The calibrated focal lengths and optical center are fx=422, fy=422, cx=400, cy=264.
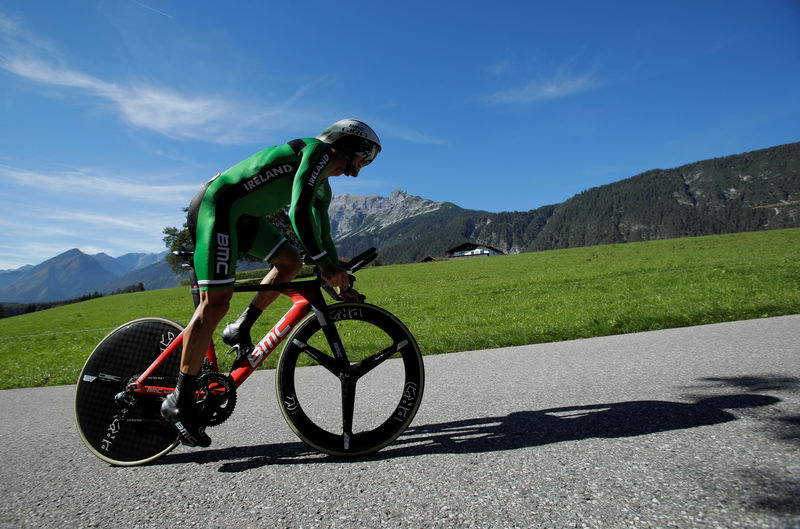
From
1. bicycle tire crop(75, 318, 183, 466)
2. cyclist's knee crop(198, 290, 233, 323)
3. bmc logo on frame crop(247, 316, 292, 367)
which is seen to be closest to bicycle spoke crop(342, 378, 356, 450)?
bmc logo on frame crop(247, 316, 292, 367)

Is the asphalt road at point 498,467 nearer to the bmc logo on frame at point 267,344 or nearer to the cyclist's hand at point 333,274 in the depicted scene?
the bmc logo on frame at point 267,344

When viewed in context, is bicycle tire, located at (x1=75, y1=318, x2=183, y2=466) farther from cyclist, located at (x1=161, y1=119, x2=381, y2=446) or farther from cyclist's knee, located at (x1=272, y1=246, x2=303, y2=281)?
cyclist's knee, located at (x1=272, y1=246, x2=303, y2=281)

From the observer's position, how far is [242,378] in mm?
2926

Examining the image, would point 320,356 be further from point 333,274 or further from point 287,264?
point 287,264

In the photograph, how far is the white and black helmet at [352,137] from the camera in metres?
2.95

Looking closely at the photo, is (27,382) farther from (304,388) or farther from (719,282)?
(719,282)

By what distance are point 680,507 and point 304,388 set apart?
3420 mm

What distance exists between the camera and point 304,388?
443 cm

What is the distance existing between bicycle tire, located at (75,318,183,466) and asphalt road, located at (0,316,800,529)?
0.14m

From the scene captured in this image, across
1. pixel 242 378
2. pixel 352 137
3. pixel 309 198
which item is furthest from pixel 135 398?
pixel 352 137

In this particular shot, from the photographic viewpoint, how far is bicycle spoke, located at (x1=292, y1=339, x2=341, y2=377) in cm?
290

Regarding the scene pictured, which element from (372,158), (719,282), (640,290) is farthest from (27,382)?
(719,282)

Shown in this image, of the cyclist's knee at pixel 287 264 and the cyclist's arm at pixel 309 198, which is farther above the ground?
the cyclist's arm at pixel 309 198

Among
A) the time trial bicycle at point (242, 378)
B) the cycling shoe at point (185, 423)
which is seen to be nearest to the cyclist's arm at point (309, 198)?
the time trial bicycle at point (242, 378)
